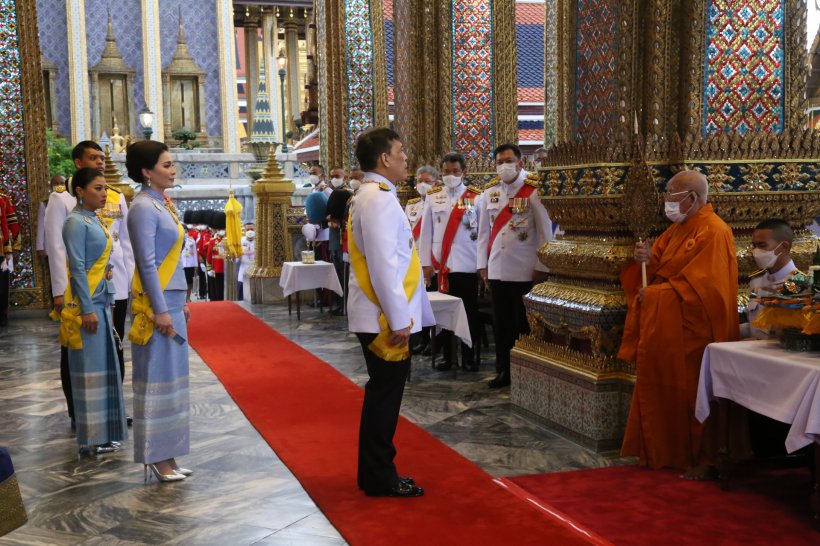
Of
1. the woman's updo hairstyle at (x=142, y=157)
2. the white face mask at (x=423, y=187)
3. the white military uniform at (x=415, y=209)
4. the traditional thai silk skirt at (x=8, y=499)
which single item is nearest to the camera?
the traditional thai silk skirt at (x=8, y=499)

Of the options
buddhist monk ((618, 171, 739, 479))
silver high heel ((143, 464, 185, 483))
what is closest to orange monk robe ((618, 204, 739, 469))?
buddhist monk ((618, 171, 739, 479))

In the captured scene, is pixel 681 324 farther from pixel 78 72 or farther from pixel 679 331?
pixel 78 72

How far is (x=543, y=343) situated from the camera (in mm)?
5695

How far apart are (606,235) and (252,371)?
3457mm

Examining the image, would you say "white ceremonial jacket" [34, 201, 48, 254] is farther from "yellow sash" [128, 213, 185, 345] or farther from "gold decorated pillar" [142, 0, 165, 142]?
"gold decorated pillar" [142, 0, 165, 142]

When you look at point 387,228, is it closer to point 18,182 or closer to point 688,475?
point 688,475

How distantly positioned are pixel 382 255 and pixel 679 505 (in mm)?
1691

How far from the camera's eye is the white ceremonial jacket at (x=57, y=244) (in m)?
5.34

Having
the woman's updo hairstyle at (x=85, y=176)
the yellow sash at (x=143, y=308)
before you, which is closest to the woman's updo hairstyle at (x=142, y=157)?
the yellow sash at (x=143, y=308)

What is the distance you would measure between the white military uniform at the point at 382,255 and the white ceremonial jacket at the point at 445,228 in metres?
3.27

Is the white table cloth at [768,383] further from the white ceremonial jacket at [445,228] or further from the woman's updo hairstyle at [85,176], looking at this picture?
the white ceremonial jacket at [445,228]

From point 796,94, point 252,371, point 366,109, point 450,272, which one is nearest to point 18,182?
point 366,109

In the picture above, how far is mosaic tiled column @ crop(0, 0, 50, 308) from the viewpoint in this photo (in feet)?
39.9

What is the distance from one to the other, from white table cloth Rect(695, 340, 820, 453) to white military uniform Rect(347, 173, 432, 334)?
1328 mm
